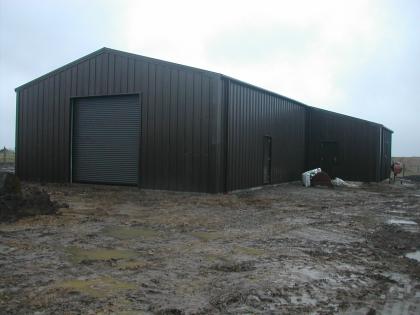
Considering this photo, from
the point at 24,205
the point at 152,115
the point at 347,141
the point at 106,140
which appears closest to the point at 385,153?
the point at 347,141

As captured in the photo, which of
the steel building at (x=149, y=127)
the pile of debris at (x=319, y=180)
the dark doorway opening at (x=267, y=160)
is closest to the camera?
the steel building at (x=149, y=127)

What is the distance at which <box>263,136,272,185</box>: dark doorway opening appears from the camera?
19.4 m

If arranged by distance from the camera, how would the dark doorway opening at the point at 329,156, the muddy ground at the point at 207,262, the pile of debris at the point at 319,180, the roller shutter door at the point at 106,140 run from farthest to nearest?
the dark doorway opening at the point at 329,156 → the pile of debris at the point at 319,180 → the roller shutter door at the point at 106,140 → the muddy ground at the point at 207,262

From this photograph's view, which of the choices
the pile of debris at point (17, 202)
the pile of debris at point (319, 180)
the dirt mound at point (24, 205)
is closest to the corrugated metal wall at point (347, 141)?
the pile of debris at point (319, 180)

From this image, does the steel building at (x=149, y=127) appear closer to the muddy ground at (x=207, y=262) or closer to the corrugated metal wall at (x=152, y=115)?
the corrugated metal wall at (x=152, y=115)

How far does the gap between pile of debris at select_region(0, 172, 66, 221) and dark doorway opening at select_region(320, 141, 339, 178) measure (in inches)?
686

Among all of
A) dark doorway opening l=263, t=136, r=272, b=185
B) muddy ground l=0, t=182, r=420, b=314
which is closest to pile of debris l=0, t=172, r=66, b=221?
muddy ground l=0, t=182, r=420, b=314

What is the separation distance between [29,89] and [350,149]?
644 inches

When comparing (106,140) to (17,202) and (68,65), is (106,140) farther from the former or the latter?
(17,202)

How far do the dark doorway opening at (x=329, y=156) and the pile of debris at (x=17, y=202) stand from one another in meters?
17.4

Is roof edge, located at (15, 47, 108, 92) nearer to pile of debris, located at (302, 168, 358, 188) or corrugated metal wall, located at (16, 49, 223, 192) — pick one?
corrugated metal wall, located at (16, 49, 223, 192)

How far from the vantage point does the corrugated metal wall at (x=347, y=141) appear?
23.5 meters

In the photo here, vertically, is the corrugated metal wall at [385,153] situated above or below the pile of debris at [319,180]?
above

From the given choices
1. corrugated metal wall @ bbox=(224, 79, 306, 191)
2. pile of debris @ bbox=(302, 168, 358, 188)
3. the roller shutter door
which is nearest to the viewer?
corrugated metal wall @ bbox=(224, 79, 306, 191)
